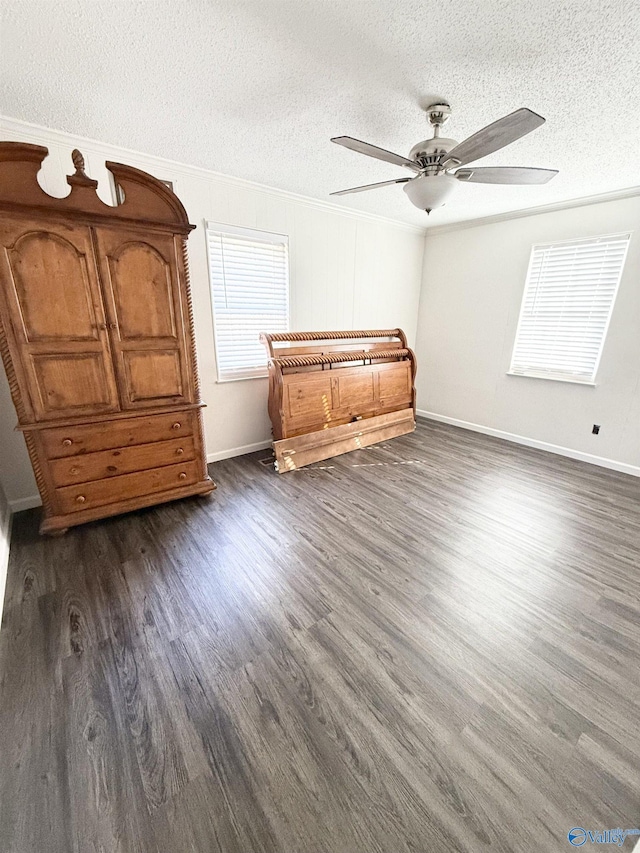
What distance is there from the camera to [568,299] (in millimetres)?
3527

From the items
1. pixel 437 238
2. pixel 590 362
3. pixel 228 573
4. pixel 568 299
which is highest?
pixel 437 238

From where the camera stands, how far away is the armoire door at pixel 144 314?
7.10 ft

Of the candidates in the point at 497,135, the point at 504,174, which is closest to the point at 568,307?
the point at 504,174

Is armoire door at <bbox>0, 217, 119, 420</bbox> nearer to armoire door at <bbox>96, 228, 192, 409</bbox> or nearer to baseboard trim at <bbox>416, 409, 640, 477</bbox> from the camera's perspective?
armoire door at <bbox>96, 228, 192, 409</bbox>

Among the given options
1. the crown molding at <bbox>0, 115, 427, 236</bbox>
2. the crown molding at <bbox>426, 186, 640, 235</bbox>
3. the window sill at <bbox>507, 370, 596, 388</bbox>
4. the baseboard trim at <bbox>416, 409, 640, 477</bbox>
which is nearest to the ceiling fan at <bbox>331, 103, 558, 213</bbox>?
the crown molding at <bbox>0, 115, 427, 236</bbox>

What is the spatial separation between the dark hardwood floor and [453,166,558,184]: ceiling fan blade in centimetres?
223

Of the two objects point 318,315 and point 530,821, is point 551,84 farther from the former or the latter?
point 530,821

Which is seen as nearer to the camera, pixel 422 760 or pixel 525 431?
pixel 422 760

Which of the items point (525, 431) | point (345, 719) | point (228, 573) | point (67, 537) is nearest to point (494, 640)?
point (345, 719)

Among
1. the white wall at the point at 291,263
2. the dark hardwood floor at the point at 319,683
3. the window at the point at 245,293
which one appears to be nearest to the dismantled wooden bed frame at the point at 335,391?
the window at the point at 245,293

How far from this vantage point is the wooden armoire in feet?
6.32

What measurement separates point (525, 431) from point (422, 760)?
3.76 meters

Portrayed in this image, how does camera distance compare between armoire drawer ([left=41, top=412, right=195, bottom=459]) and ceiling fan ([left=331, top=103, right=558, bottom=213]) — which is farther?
armoire drawer ([left=41, top=412, right=195, bottom=459])

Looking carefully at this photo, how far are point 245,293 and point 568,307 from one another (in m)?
3.34
